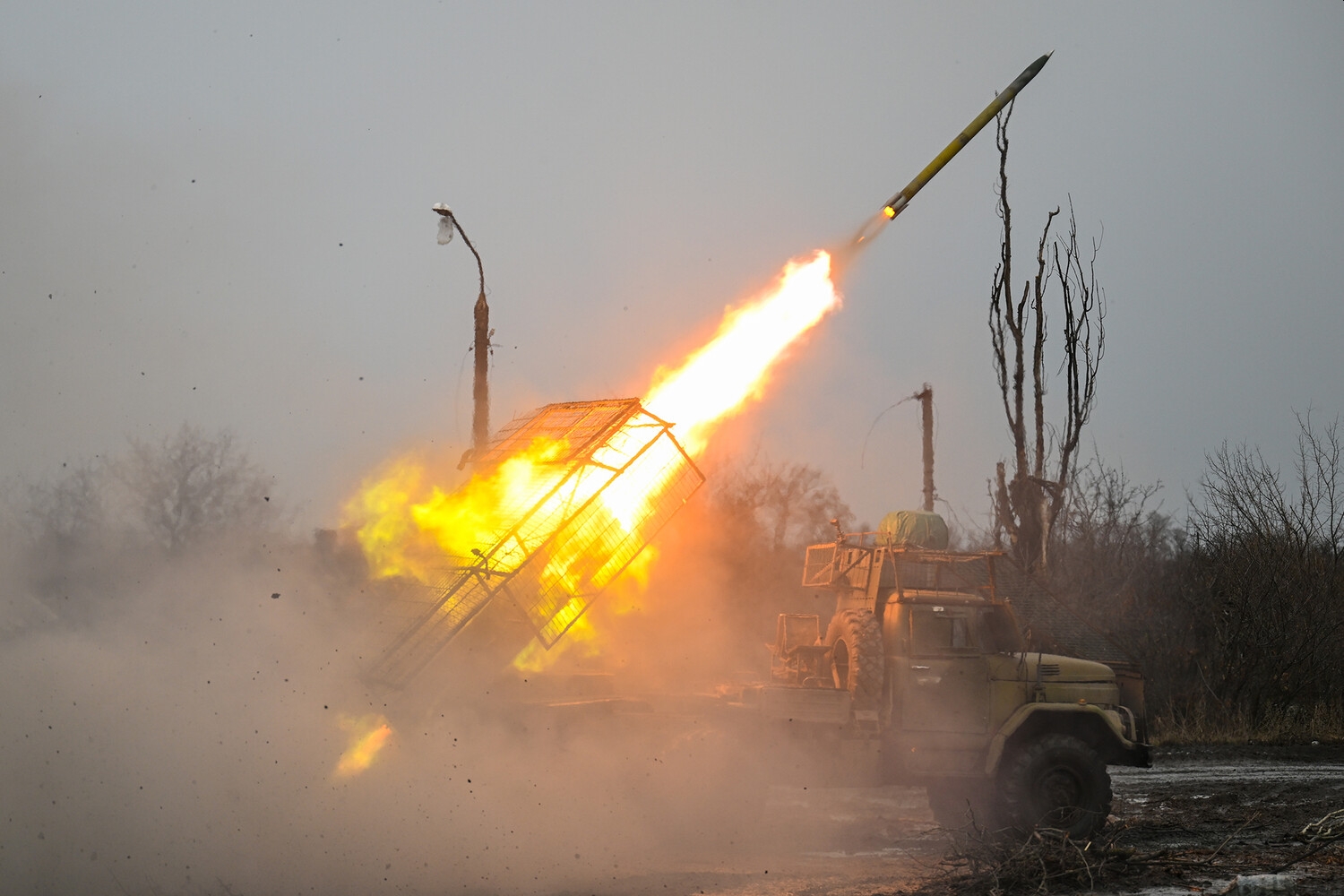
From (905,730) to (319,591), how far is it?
631 centimetres

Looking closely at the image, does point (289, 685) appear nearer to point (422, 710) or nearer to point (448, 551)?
point (422, 710)

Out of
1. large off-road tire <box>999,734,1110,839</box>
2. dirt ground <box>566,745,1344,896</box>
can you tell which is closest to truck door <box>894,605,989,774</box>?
large off-road tire <box>999,734,1110,839</box>

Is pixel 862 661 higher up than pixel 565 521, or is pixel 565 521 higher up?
pixel 565 521

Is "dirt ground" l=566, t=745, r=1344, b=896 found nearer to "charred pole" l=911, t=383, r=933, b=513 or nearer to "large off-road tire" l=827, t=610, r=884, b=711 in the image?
"large off-road tire" l=827, t=610, r=884, b=711

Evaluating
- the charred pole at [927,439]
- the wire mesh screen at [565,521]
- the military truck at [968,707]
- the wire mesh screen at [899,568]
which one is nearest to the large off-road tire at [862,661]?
the military truck at [968,707]

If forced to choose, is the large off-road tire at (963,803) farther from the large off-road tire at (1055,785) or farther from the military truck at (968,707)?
the large off-road tire at (1055,785)

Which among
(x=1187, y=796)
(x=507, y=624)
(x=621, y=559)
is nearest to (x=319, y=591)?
(x=507, y=624)

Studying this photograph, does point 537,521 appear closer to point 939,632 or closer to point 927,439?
point 939,632

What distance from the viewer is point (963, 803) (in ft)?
42.1

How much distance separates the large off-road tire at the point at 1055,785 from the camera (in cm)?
1211

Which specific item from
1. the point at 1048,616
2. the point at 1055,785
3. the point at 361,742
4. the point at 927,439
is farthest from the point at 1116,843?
the point at 927,439

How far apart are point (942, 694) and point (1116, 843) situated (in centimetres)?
234

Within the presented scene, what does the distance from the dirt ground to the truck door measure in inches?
38.0

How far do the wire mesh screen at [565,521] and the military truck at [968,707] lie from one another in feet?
7.67
